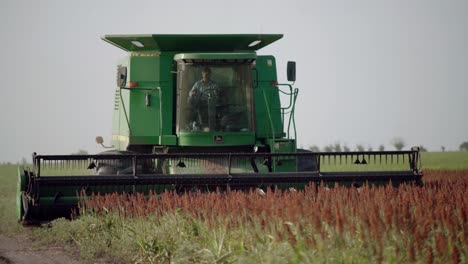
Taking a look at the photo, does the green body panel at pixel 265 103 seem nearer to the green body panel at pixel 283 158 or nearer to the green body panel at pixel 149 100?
the green body panel at pixel 283 158

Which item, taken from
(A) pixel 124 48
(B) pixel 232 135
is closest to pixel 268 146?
(B) pixel 232 135

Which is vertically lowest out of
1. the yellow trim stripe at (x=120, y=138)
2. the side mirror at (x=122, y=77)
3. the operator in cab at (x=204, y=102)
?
the yellow trim stripe at (x=120, y=138)

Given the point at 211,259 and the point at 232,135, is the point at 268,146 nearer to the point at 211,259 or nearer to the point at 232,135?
the point at 232,135

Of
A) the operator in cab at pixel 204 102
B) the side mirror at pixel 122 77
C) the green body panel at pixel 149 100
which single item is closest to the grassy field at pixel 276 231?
the side mirror at pixel 122 77

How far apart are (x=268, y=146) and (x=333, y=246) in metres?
7.30

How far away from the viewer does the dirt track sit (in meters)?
9.72

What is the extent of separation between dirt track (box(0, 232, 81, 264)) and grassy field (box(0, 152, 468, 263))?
0.79 ft

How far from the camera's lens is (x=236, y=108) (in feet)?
44.9

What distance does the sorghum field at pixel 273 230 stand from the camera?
21.5 ft

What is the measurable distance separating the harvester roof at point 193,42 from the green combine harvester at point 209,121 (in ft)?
0.05

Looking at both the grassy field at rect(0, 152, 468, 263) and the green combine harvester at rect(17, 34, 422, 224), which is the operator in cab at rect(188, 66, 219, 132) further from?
the grassy field at rect(0, 152, 468, 263)

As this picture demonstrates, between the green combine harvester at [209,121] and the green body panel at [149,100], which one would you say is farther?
the green body panel at [149,100]

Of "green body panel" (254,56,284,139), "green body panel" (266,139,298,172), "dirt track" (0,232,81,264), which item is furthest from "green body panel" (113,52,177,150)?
"dirt track" (0,232,81,264)

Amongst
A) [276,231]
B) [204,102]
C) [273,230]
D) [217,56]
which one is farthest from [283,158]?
[276,231]
